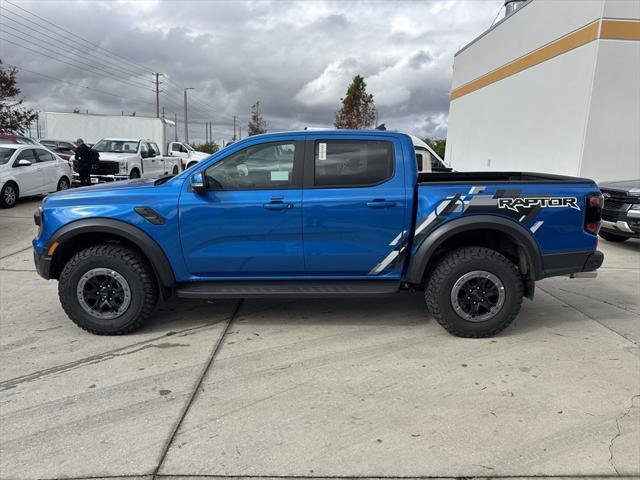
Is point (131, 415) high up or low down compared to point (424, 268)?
down

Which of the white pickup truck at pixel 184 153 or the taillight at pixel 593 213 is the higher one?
the white pickup truck at pixel 184 153

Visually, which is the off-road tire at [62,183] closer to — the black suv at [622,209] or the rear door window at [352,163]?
the rear door window at [352,163]

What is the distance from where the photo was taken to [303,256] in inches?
163

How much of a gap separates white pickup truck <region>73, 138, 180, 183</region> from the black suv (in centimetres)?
1295

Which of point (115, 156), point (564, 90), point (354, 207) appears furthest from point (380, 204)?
point (115, 156)

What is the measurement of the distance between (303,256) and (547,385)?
2114 millimetres

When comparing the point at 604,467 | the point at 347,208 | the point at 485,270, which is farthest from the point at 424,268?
the point at 604,467

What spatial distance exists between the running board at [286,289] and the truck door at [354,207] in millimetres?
89

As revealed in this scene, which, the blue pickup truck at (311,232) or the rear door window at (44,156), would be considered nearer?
the blue pickup truck at (311,232)

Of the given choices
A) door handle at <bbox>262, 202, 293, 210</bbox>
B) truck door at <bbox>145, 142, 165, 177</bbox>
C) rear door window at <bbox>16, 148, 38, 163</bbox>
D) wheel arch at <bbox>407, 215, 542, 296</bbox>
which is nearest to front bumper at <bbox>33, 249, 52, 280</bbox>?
door handle at <bbox>262, 202, 293, 210</bbox>

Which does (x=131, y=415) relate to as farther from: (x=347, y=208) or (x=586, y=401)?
(x=586, y=401)

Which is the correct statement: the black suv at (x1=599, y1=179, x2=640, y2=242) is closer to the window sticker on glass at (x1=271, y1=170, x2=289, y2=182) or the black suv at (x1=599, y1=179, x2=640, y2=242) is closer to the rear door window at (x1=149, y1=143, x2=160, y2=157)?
the window sticker on glass at (x1=271, y1=170, x2=289, y2=182)

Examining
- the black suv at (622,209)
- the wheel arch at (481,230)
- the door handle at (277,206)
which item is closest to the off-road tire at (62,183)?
the door handle at (277,206)

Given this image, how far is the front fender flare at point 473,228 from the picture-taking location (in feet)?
13.2
